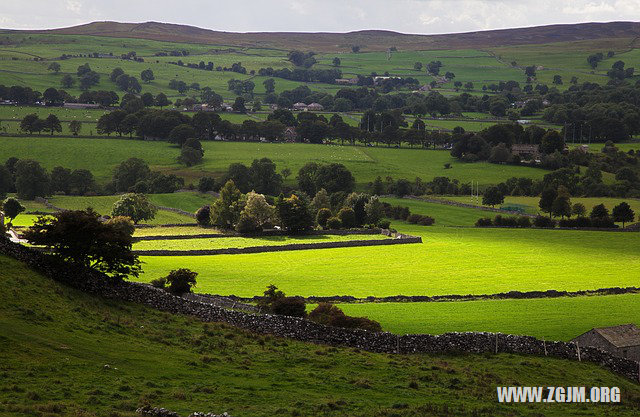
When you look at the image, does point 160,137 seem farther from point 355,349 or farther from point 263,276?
point 355,349

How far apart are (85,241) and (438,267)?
46.7 m

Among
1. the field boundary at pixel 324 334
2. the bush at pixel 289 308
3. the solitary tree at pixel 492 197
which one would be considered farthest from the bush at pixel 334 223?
the field boundary at pixel 324 334

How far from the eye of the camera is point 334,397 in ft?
102

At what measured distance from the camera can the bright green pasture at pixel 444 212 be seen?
12256 centimetres

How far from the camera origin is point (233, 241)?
3925 inches

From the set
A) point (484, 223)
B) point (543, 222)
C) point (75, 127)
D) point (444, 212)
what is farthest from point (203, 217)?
point (75, 127)

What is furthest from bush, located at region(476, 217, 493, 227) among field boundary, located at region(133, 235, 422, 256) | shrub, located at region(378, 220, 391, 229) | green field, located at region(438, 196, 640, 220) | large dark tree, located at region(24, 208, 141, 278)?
large dark tree, located at region(24, 208, 141, 278)

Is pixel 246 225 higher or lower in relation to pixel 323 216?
higher

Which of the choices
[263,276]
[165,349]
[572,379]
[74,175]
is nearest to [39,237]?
[165,349]

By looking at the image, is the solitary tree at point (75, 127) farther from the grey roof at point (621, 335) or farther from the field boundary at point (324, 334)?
the grey roof at point (621, 335)

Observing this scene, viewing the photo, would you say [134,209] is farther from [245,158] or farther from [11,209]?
[245,158]

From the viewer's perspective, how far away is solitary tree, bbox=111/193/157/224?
371 ft

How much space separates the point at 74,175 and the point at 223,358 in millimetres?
116230

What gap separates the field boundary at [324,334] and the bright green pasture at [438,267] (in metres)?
24.1
